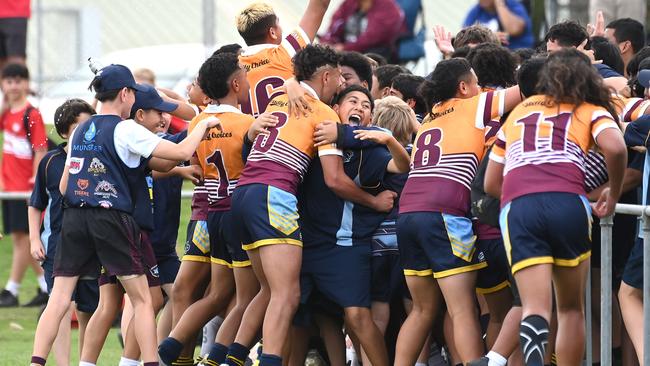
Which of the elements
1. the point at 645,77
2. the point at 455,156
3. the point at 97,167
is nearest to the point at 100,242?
the point at 97,167

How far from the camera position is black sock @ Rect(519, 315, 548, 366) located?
7219mm

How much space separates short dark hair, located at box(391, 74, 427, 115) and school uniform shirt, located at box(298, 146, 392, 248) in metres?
1.05

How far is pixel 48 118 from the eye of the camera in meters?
18.5

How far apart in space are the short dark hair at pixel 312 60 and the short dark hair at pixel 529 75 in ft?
4.81

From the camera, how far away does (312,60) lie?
877cm

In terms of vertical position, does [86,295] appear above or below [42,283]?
above

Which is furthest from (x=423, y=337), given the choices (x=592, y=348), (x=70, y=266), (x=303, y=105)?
(x=70, y=266)

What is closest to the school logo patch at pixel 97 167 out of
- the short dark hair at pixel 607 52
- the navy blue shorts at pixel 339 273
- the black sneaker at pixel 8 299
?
the navy blue shorts at pixel 339 273

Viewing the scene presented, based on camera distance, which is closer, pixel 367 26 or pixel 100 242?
pixel 100 242

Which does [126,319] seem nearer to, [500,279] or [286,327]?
[286,327]

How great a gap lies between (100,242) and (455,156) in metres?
2.30

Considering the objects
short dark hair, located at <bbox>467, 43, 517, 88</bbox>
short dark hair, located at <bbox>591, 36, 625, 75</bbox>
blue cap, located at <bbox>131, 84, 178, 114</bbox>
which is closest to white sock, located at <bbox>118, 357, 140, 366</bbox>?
blue cap, located at <bbox>131, 84, 178, 114</bbox>

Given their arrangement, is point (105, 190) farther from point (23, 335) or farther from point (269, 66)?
point (23, 335)

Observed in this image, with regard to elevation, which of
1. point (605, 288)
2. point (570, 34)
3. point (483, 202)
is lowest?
point (605, 288)
